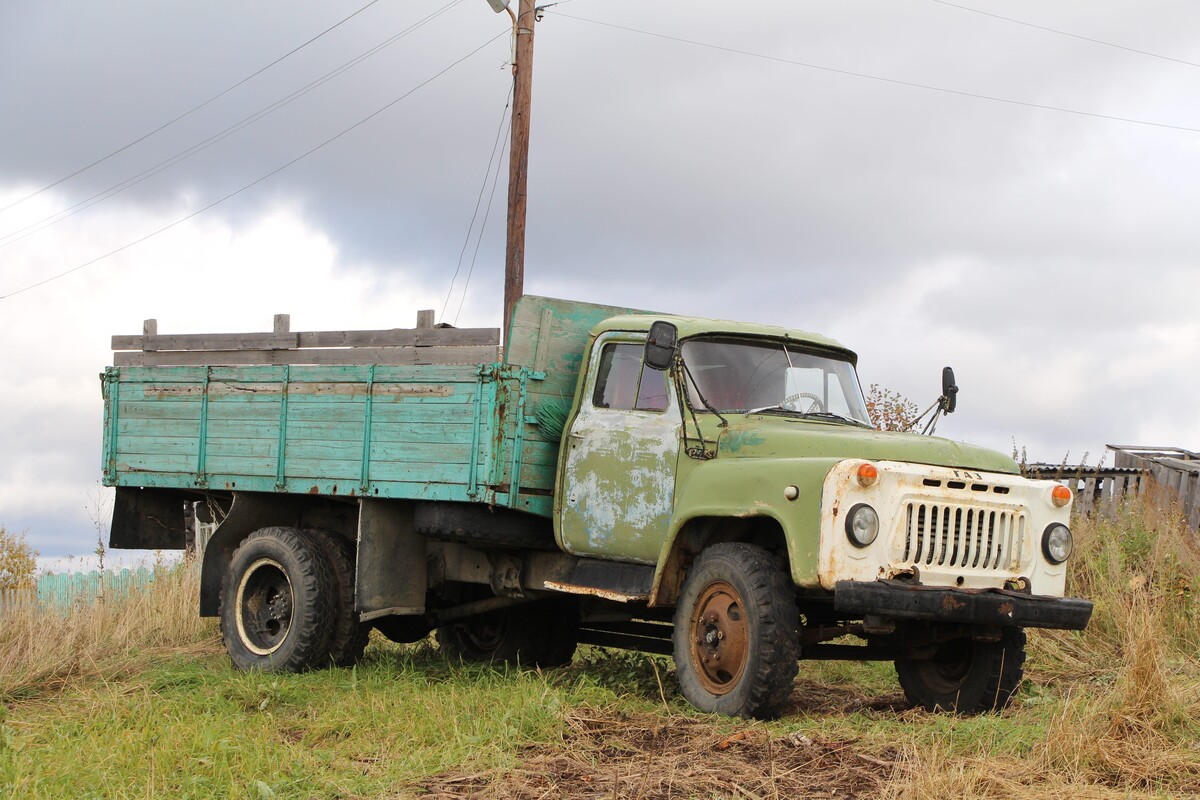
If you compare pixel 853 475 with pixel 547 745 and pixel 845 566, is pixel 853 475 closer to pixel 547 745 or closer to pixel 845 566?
pixel 845 566

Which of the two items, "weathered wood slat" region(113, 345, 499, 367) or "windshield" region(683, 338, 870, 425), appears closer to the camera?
"windshield" region(683, 338, 870, 425)

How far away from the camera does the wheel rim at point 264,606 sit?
31.5 feet

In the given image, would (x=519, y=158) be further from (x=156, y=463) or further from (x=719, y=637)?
(x=719, y=637)

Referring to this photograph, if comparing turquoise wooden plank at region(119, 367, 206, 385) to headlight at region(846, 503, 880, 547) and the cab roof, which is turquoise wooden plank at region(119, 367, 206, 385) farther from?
headlight at region(846, 503, 880, 547)

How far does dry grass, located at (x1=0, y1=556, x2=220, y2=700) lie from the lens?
9.34 metres

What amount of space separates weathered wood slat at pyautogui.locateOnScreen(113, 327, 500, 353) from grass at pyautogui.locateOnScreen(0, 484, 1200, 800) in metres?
2.41

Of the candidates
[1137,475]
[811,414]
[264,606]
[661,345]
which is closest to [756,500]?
[661,345]

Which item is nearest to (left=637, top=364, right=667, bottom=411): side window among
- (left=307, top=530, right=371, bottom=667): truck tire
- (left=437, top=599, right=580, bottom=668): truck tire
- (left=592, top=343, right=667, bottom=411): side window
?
(left=592, top=343, right=667, bottom=411): side window

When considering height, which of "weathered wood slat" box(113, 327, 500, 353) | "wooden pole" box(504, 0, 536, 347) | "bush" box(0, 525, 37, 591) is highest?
"wooden pole" box(504, 0, 536, 347)

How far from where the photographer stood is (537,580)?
873cm

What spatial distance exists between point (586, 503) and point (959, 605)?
8.01ft

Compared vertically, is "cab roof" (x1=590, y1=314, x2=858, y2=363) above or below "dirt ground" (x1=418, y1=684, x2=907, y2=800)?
above

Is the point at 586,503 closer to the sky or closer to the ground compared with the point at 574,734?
closer to the sky

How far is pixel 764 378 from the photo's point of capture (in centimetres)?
799
